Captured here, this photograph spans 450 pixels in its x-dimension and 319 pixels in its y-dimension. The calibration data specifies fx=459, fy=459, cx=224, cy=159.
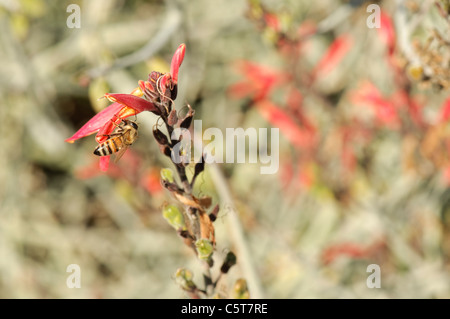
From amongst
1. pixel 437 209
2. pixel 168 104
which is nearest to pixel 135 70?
pixel 437 209

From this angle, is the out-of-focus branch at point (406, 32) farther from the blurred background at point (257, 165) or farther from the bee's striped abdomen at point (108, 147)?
the bee's striped abdomen at point (108, 147)

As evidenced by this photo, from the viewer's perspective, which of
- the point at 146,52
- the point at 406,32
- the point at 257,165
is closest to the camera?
the point at 406,32

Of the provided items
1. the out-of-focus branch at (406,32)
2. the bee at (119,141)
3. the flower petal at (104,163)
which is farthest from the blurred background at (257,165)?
the flower petal at (104,163)

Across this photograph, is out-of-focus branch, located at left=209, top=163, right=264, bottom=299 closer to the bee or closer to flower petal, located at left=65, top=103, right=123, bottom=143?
the bee

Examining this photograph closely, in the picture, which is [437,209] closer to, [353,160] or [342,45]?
[353,160]

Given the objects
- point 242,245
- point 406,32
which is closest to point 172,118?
point 242,245

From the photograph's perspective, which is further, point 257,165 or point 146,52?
point 257,165

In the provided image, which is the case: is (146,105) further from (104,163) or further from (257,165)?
(257,165)
